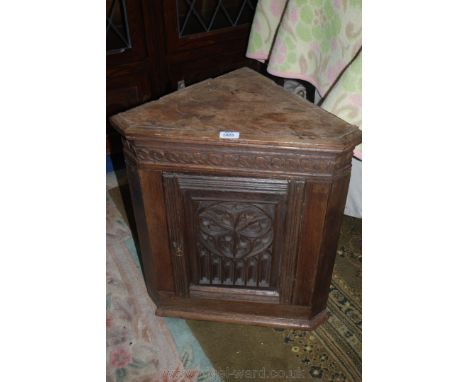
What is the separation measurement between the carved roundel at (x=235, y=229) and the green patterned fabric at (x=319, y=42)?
0.29 meters

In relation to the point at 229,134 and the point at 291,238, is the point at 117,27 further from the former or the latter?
the point at 291,238

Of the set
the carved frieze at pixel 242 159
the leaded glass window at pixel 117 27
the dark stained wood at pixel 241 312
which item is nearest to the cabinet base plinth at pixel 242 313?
the dark stained wood at pixel 241 312

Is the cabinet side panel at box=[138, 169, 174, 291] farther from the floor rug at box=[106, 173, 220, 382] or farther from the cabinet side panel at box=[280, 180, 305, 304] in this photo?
the cabinet side panel at box=[280, 180, 305, 304]

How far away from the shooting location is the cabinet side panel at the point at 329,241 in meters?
1.00

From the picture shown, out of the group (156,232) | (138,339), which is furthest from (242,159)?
(138,339)

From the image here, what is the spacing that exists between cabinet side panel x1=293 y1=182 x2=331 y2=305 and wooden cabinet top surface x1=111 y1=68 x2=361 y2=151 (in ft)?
0.40

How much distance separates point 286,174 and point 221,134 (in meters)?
0.17

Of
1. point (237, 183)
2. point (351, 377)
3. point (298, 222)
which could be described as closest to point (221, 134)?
point (237, 183)

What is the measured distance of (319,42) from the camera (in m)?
1.11

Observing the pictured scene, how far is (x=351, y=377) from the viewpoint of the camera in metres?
1.17

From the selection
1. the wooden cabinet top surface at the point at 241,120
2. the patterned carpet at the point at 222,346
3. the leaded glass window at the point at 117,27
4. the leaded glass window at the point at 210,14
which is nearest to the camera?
the wooden cabinet top surface at the point at 241,120

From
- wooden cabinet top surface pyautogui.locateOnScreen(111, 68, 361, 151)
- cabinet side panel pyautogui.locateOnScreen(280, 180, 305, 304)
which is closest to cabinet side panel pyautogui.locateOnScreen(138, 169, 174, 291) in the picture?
wooden cabinet top surface pyautogui.locateOnScreen(111, 68, 361, 151)

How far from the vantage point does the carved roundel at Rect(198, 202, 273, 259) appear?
3.44 feet

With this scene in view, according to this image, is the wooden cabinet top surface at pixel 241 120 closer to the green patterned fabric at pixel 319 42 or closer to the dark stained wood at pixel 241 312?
the green patterned fabric at pixel 319 42
